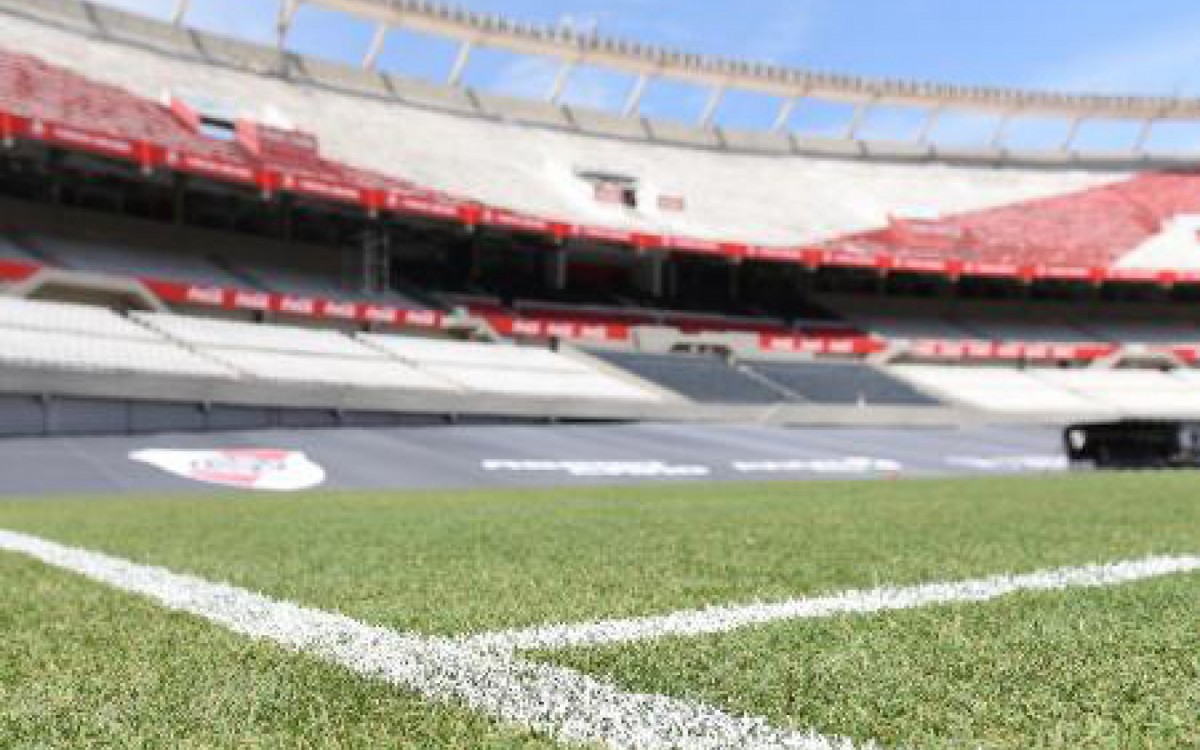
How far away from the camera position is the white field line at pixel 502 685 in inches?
66.4

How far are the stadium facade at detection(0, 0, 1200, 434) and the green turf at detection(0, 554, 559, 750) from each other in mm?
14953

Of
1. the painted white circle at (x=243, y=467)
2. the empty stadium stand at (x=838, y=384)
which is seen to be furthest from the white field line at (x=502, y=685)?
the empty stadium stand at (x=838, y=384)

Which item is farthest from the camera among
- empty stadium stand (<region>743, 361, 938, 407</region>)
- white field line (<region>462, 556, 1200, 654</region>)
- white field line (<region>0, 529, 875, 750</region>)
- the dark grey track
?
empty stadium stand (<region>743, 361, 938, 407</region>)

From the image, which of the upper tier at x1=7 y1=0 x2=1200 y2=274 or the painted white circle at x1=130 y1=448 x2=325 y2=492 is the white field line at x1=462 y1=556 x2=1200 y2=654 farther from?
the upper tier at x1=7 y1=0 x2=1200 y2=274

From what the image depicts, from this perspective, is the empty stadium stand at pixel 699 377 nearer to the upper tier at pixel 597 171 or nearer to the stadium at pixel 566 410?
the stadium at pixel 566 410

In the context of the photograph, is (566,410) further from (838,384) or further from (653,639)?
(653,639)

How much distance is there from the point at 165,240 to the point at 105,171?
2782 mm

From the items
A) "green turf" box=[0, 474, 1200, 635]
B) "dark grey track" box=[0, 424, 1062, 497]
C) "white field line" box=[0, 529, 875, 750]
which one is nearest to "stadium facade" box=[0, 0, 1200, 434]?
"dark grey track" box=[0, 424, 1062, 497]

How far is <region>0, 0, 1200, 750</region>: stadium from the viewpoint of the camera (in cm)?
213

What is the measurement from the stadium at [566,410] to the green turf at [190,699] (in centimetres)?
2

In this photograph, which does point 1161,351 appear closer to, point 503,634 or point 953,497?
point 953,497

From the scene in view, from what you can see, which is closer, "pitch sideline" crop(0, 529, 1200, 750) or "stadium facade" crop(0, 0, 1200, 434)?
"pitch sideline" crop(0, 529, 1200, 750)

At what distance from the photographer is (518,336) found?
28.8m

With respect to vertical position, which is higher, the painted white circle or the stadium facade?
the stadium facade
